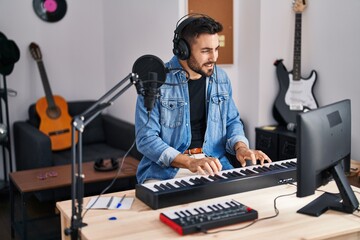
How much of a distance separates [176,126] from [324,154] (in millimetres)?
796

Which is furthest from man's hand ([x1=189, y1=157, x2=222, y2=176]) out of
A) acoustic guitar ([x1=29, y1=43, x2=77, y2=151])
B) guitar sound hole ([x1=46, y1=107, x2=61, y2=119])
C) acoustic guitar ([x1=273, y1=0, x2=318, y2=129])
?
guitar sound hole ([x1=46, y1=107, x2=61, y2=119])

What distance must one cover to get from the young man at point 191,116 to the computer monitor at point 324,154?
1.28 feet

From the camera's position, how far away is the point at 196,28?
227 centimetres

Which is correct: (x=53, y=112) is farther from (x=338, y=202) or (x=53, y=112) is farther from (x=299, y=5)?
(x=338, y=202)

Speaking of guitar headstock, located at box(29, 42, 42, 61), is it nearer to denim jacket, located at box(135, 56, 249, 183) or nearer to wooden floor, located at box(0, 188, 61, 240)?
wooden floor, located at box(0, 188, 61, 240)

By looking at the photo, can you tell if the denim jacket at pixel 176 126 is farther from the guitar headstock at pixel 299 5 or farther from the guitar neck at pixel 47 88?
the guitar neck at pixel 47 88

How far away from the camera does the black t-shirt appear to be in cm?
246

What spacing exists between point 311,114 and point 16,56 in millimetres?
3437

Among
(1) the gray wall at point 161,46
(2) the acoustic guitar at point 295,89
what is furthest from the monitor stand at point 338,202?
(2) the acoustic guitar at point 295,89

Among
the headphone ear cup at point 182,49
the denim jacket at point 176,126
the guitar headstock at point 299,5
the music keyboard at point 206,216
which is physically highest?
the guitar headstock at point 299,5

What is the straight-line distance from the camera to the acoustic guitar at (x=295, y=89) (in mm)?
3871

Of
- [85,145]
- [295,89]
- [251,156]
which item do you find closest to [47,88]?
[85,145]

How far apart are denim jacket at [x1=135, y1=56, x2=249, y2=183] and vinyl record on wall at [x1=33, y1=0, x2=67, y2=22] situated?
300 cm

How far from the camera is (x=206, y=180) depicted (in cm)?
202
